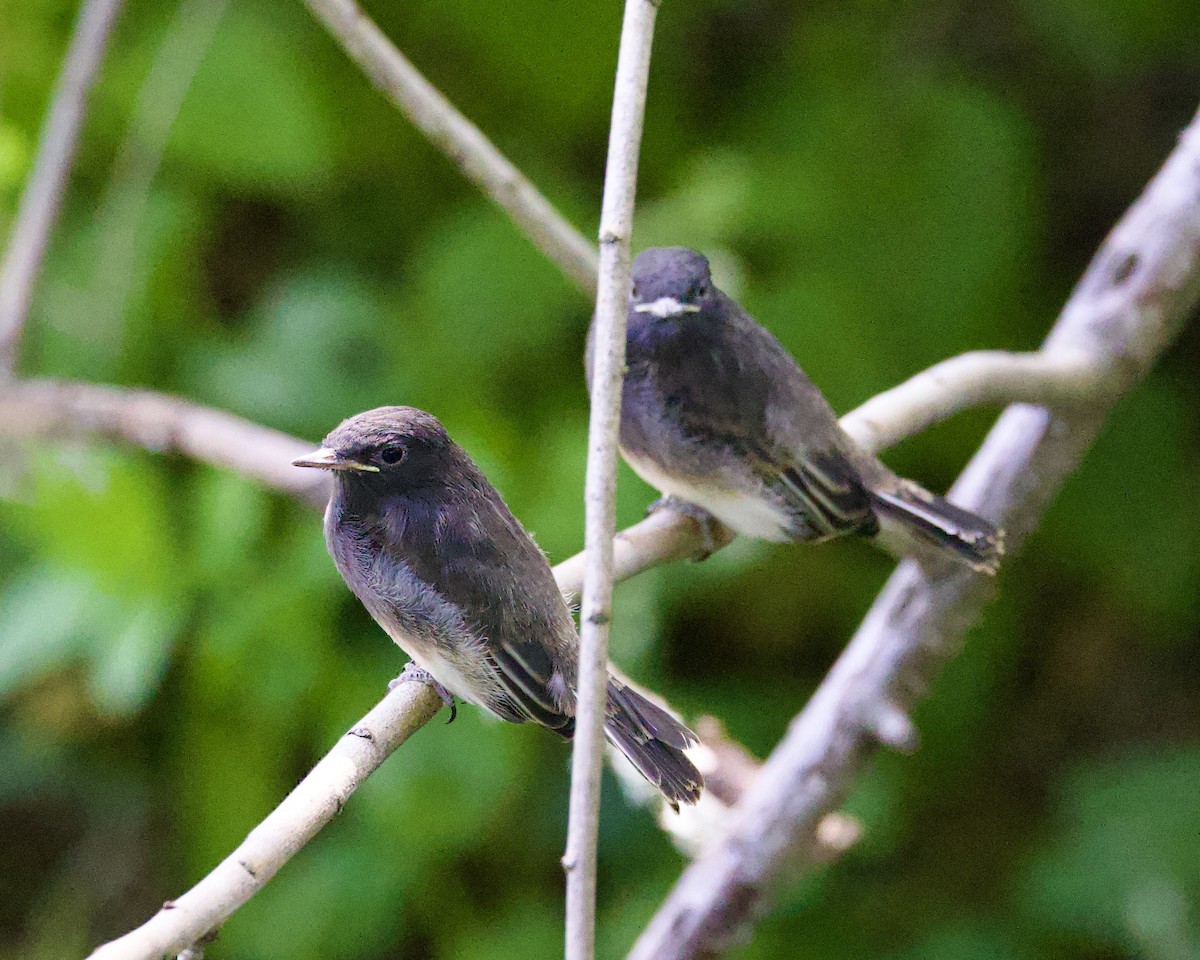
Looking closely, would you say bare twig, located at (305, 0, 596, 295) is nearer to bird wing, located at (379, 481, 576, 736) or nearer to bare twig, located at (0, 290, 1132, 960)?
bare twig, located at (0, 290, 1132, 960)

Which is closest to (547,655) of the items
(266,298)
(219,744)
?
(219,744)

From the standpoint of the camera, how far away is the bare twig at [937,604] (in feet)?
11.2

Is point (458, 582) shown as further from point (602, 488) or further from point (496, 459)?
point (496, 459)

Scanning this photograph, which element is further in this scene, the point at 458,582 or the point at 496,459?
the point at 496,459

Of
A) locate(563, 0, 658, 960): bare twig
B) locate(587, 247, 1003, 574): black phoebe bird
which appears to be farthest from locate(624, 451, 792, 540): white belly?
locate(563, 0, 658, 960): bare twig

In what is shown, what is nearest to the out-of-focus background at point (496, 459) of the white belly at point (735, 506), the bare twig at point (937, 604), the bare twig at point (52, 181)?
the bare twig at point (52, 181)

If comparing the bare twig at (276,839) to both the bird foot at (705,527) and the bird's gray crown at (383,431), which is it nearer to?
the bird's gray crown at (383,431)

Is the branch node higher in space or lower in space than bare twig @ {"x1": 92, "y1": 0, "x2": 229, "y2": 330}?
lower

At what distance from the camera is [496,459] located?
4.12m

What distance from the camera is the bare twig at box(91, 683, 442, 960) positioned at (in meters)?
1.47

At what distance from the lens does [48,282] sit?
185 inches

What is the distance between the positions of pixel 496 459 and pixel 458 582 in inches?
74.9

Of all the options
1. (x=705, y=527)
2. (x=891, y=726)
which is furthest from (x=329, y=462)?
(x=891, y=726)

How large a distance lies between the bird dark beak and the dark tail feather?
1.37m
